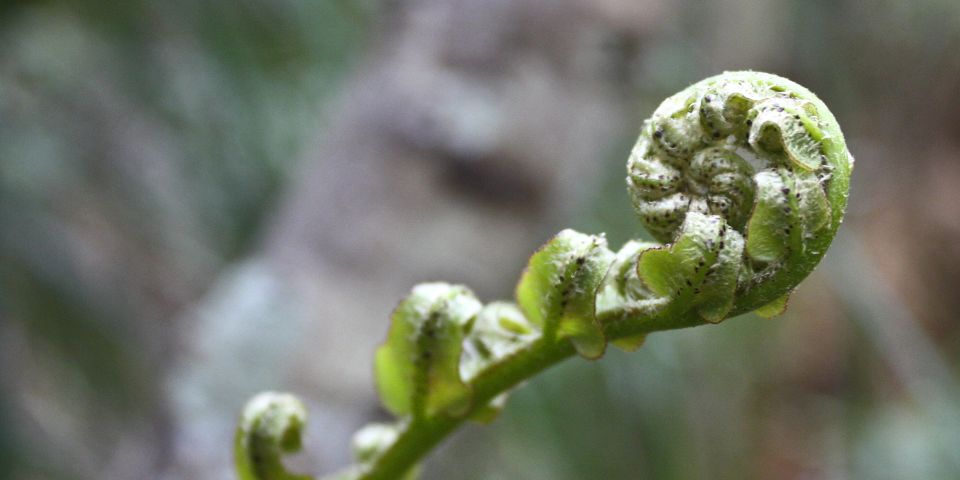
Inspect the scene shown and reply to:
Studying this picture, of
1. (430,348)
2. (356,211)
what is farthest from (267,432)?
(356,211)

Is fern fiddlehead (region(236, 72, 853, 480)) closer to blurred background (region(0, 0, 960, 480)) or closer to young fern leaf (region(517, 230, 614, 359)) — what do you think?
young fern leaf (region(517, 230, 614, 359))

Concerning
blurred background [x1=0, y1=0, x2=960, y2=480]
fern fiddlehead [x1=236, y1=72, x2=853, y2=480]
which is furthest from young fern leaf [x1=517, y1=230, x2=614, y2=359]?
blurred background [x1=0, y1=0, x2=960, y2=480]

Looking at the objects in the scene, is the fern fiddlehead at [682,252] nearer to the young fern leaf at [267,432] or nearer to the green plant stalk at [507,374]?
the green plant stalk at [507,374]

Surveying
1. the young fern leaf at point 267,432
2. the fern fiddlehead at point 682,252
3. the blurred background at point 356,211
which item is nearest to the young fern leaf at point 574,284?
the fern fiddlehead at point 682,252

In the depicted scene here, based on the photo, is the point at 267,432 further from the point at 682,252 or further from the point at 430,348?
the point at 682,252

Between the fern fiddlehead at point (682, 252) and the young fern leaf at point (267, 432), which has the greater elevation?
the young fern leaf at point (267, 432)

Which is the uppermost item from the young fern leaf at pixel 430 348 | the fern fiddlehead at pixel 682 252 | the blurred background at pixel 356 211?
the blurred background at pixel 356 211

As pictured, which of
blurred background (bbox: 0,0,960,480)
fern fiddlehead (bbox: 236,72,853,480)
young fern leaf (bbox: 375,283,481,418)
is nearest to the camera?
fern fiddlehead (bbox: 236,72,853,480)
